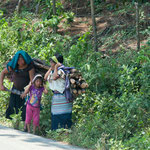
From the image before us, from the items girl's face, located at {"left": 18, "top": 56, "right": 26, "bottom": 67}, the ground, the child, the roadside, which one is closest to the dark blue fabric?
the child

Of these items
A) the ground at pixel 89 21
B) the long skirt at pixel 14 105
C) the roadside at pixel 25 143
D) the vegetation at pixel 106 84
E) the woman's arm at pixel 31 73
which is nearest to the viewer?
the roadside at pixel 25 143

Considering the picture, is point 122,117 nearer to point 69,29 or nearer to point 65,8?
point 69,29

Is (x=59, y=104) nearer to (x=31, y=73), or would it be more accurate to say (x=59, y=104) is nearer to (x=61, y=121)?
(x=61, y=121)

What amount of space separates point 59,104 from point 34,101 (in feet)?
2.02

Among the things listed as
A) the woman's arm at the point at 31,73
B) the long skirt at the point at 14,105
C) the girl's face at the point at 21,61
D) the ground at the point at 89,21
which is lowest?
the long skirt at the point at 14,105

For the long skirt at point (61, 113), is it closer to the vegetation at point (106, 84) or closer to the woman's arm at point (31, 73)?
the vegetation at point (106, 84)

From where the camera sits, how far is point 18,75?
8656 millimetres

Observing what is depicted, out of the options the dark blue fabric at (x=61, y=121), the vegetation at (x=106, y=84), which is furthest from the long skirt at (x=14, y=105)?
the dark blue fabric at (x=61, y=121)

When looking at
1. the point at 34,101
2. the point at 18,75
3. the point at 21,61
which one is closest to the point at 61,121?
the point at 34,101

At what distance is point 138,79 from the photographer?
338 inches

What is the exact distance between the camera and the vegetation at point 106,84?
7.08m

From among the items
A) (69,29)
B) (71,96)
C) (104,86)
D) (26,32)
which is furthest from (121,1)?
(71,96)

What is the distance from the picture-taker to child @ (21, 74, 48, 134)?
27.0ft

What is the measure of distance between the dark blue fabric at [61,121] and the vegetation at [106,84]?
159 millimetres
